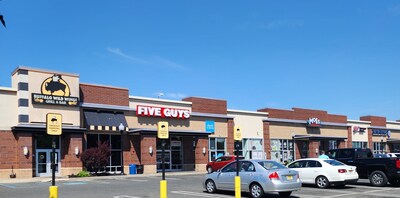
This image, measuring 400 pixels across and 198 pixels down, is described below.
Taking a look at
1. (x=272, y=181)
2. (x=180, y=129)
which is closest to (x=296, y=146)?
(x=180, y=129)

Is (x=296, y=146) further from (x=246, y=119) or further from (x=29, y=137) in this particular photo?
(x=29, y=137)

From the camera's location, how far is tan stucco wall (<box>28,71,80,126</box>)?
101ft

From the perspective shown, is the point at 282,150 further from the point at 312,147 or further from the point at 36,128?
the point at 36,128

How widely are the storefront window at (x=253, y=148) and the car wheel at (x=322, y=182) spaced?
24.6 meters

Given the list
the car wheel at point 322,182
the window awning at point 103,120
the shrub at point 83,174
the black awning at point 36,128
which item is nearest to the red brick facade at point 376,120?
the window awning at point 103,120

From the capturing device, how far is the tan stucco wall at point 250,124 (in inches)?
1764

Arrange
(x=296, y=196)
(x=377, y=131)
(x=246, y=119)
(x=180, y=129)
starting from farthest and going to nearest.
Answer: (x=377, y=131), (x=246, y=119), (x=180, y=129), (x=296, y=196)

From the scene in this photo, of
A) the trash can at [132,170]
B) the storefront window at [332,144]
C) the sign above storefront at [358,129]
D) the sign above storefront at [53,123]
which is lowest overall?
the trash can at [132,170]

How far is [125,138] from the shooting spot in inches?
1409

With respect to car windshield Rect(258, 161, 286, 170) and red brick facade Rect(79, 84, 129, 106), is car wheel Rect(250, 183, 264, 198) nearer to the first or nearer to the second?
car windshield Rect(258, 161, 286, 170)

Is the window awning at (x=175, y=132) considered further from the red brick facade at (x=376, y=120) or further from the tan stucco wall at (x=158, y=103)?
the red brick facade at (x=376, y=120)

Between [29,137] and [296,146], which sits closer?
[29,137]

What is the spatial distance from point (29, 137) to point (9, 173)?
267 cm

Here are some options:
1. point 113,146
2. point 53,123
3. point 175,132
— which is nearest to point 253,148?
point 175,132
